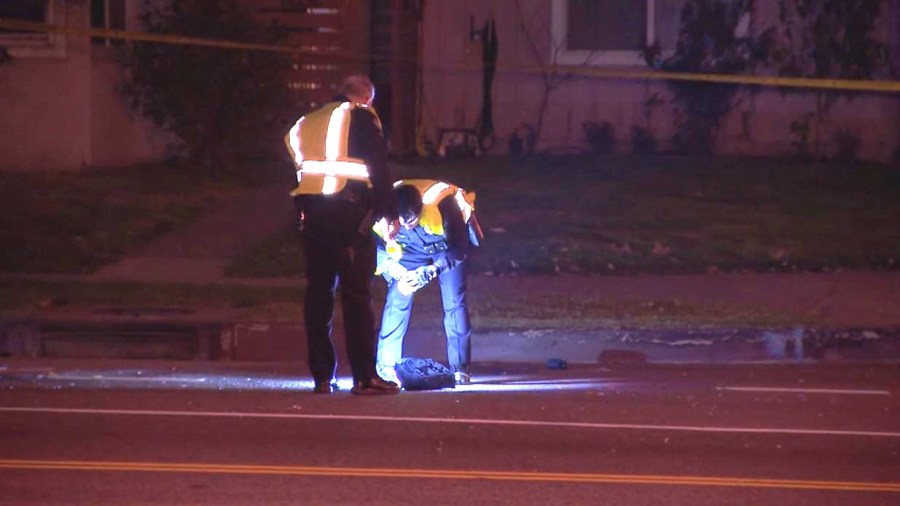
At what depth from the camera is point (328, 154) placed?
893 centimetres

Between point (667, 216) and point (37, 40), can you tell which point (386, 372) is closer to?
point (667, 216)

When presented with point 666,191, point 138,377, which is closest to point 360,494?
point 138,377

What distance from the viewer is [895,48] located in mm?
19016

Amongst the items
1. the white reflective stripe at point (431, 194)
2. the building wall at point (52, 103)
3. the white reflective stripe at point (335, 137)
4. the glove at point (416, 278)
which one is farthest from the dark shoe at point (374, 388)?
the building wall at point (52, 103)

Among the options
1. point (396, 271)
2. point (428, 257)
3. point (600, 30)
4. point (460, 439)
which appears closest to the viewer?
point (460, 439)

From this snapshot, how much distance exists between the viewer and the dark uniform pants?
909cm

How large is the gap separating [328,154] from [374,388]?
5.00 ft

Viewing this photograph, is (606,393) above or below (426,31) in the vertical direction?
below

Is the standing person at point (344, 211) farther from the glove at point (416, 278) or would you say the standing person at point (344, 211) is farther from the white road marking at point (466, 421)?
the white road marking at point (466, 421)

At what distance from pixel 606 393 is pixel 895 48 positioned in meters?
11.3

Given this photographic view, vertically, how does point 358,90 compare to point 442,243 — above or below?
above

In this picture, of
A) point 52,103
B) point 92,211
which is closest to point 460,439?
point 92,211

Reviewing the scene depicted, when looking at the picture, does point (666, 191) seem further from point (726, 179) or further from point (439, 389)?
point (439, 389)

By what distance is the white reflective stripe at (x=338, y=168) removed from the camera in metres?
8.93
